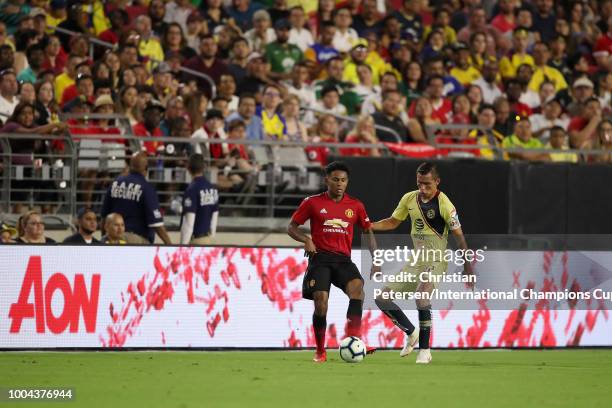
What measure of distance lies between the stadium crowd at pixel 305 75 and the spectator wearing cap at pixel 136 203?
85cm

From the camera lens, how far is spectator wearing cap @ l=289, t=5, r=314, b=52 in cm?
2219

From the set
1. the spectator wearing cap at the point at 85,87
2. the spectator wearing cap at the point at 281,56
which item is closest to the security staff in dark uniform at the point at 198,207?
the spectator wearing cap at the point at 85,87

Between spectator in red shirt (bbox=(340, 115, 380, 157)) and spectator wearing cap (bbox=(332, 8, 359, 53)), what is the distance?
3690 millimetres

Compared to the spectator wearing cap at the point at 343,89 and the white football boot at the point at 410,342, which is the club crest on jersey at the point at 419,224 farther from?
the spectator wearing cap at the point at 343,89

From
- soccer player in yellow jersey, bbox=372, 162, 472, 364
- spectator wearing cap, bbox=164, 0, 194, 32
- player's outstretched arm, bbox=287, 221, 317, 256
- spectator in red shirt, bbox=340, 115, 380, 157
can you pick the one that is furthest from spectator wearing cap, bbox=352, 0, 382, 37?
player's outstretched arm, bbox=287, 221, 317, 256

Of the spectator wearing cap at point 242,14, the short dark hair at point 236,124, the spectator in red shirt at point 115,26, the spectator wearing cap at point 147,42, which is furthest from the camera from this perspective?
the spectator wearing cap at point 242,14

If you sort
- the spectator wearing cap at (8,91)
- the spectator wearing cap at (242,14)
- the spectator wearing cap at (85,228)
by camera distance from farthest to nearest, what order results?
the spectator wearing cap at (242,14) → the spectator wearing cap at (8,91) → the spectator wearing cap at (85,228)

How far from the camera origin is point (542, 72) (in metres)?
24.2

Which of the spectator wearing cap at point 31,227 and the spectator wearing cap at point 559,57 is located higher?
the spectator wearing cap at point 559,57

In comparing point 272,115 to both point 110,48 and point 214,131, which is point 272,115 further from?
point 110,48

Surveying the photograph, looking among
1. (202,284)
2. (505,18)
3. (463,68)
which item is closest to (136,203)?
(202,284)

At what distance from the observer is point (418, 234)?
14.0 meters

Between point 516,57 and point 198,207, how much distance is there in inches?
382

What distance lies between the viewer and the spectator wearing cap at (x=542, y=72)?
2398 centimetres
